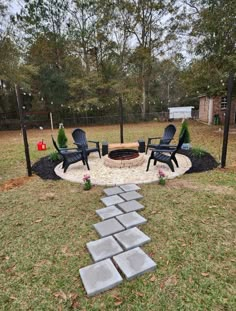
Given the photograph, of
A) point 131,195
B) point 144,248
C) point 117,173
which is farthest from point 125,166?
point 144,248

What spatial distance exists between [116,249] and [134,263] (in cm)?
27

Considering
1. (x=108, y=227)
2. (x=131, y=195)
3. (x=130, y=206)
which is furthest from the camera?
(x=131, y=195)

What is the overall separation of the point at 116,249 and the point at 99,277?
384 millimetres

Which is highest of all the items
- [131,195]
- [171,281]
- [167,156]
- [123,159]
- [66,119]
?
[66,119]

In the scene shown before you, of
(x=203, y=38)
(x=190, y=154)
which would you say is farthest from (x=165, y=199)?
(x=203, y=38)

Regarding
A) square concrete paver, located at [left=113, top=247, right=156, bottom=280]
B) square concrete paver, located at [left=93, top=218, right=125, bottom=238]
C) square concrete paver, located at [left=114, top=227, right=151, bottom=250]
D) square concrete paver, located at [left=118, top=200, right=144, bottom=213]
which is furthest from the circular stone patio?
square concrete paver, located at [left=113, top=247, right=156, bottom=280]

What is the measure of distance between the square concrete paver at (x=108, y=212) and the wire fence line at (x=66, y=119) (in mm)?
15120

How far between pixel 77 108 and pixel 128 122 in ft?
16.8

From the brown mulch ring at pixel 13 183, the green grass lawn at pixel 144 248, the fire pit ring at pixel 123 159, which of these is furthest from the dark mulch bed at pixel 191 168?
the fire pit ring at pixel 123 159

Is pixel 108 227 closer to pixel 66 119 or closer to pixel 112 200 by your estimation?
pixel 112 200

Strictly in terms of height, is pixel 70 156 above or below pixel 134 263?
above

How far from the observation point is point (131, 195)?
A: 342cm

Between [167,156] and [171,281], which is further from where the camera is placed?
[167,156]

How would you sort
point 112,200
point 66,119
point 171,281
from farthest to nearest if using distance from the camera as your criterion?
point 66,119
point 112,200
point 171,281
